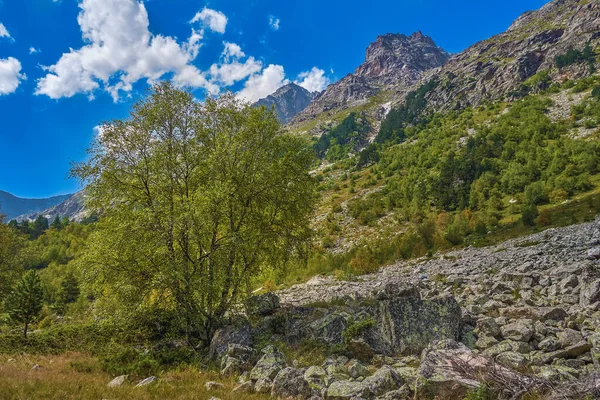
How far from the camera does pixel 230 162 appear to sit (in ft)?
58.4

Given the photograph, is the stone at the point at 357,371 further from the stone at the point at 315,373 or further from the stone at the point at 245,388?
the stone at the point at 245,388

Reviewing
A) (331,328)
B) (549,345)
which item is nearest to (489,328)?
(549,345)

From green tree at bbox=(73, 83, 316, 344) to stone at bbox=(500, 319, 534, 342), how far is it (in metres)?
11.6

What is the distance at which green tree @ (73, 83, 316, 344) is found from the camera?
15.9 metres

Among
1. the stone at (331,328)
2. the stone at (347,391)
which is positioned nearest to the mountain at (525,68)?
the stone at (331,328)

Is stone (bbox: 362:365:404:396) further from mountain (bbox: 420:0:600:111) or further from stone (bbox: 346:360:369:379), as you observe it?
mountain (bbox: 420:0:600:111)

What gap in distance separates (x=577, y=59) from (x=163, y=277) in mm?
189952

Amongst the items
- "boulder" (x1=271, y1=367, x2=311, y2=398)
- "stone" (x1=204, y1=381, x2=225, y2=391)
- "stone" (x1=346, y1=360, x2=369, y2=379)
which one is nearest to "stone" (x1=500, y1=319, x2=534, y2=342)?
"stone" (x1=346, y1=360, x2=369, y2=379)

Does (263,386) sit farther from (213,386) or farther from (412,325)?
(412,325)

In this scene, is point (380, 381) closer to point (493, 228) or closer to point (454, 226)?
point (454, 226)

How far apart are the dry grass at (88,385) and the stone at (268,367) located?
89cm

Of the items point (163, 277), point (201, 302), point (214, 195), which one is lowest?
point (201, 302)

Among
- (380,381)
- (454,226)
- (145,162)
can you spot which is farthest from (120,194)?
(454,226)

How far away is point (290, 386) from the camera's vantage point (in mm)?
9719
